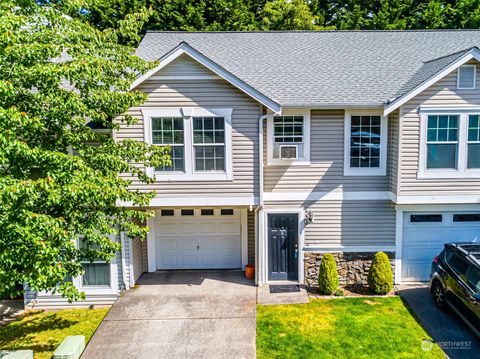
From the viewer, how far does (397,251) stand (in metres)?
12.3

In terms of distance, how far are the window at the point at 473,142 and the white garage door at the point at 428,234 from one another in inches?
68.5

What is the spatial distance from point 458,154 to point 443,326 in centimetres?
496

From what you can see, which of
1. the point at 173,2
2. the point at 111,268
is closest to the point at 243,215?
the point at 111,268

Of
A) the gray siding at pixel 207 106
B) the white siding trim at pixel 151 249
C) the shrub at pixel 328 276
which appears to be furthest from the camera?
the white siding trim at pixel 151 249

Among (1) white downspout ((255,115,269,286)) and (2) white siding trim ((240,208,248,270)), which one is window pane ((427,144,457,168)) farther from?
(2) white siding trim ((240,208,248,270))

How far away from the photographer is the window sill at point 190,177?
11336 millimetres

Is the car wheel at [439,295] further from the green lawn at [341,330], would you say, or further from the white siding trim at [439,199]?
the white siding trim at [439,199]

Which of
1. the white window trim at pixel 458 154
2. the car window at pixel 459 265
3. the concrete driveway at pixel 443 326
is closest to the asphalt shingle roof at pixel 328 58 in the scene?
the white window trim at pixel 458 154

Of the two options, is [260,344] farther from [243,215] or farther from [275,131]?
[275,131]

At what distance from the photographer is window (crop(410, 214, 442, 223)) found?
12266 mm

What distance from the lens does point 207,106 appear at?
36.7ft

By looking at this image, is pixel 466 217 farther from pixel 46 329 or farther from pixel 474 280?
pixel 46 329

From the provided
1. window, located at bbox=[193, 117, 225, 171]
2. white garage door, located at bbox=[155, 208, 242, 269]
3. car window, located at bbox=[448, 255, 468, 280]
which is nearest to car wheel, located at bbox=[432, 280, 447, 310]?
car window, located at bbox=[448, 255, 468, 280]

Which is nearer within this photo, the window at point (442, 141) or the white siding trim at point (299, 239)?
the window at point (442, 141)
